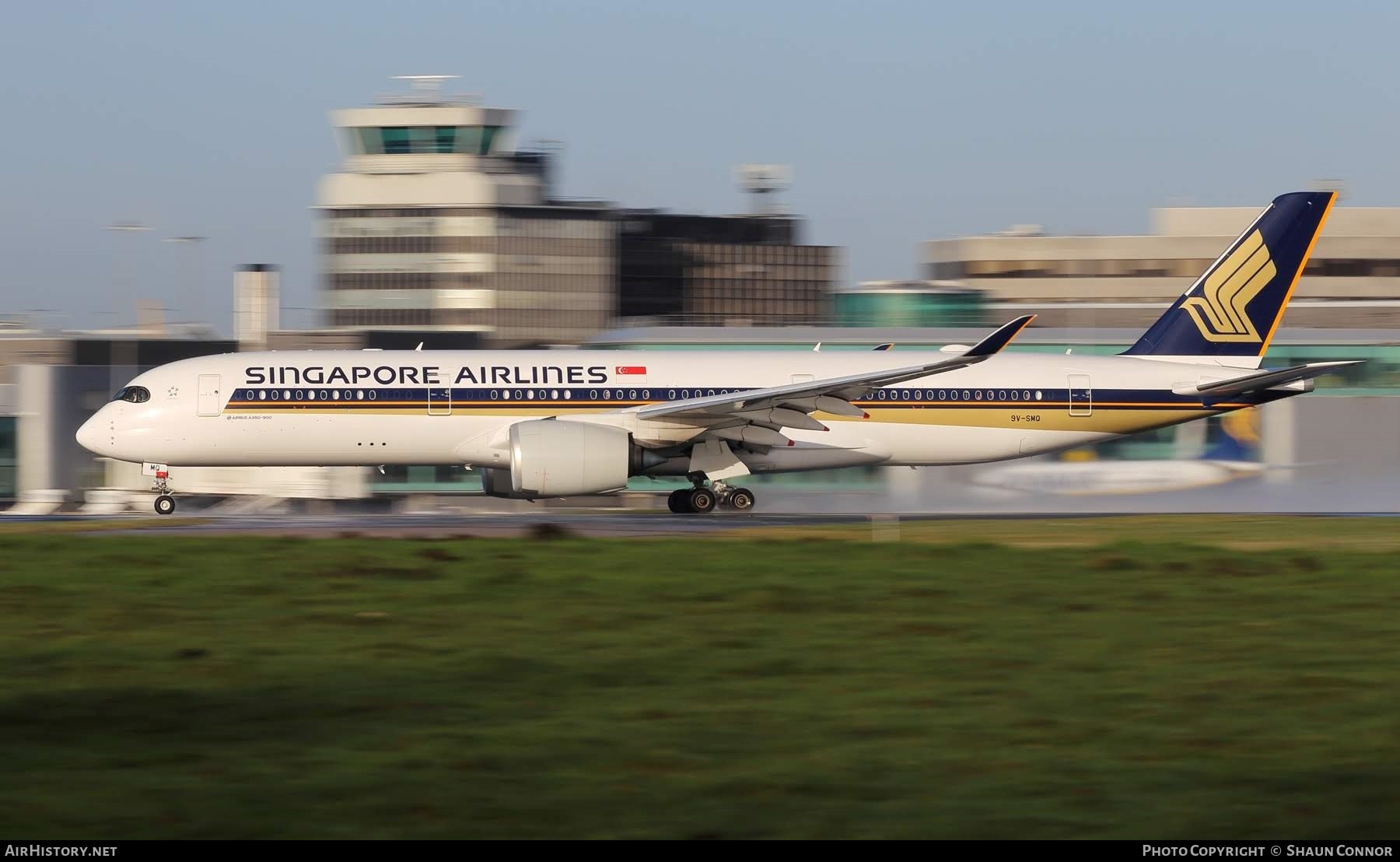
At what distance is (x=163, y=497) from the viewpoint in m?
31.2

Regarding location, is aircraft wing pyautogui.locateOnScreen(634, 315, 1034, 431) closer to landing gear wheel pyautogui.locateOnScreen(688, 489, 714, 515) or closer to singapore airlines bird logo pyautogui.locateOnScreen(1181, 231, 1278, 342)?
landing gear wheel pyautogui.locateOnScreen(688, 489, 714, 515)

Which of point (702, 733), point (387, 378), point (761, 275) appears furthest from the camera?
point (761, 275)

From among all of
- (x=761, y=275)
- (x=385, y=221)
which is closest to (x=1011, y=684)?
(x=385, y=221)

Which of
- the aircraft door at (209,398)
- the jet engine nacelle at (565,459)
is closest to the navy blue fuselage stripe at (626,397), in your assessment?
the aircraft door at (209,398)

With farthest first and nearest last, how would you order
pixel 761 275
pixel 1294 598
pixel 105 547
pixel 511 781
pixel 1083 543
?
pixel 761 275 < pixel 1083 543 < pixel 105 547 < pixel 1294 598 < pixel 511 781

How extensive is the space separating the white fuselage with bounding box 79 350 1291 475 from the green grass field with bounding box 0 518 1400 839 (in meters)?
9.97

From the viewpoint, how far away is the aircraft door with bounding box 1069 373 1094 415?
105ft

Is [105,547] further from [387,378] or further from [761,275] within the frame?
[761,275]

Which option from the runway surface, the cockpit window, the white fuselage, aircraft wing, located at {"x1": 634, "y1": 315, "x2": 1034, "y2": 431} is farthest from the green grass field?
the cockpit window

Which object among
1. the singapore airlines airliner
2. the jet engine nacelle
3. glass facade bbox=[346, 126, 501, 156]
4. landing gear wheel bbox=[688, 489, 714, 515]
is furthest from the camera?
glass facade bbox=[346, 126, 501, 156]

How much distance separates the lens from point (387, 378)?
30234mm

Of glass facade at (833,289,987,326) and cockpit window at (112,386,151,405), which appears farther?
glass facade at (833,289,987,326)

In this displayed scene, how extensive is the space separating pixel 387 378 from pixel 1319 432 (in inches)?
805

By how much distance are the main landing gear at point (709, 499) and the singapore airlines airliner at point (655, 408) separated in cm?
5
